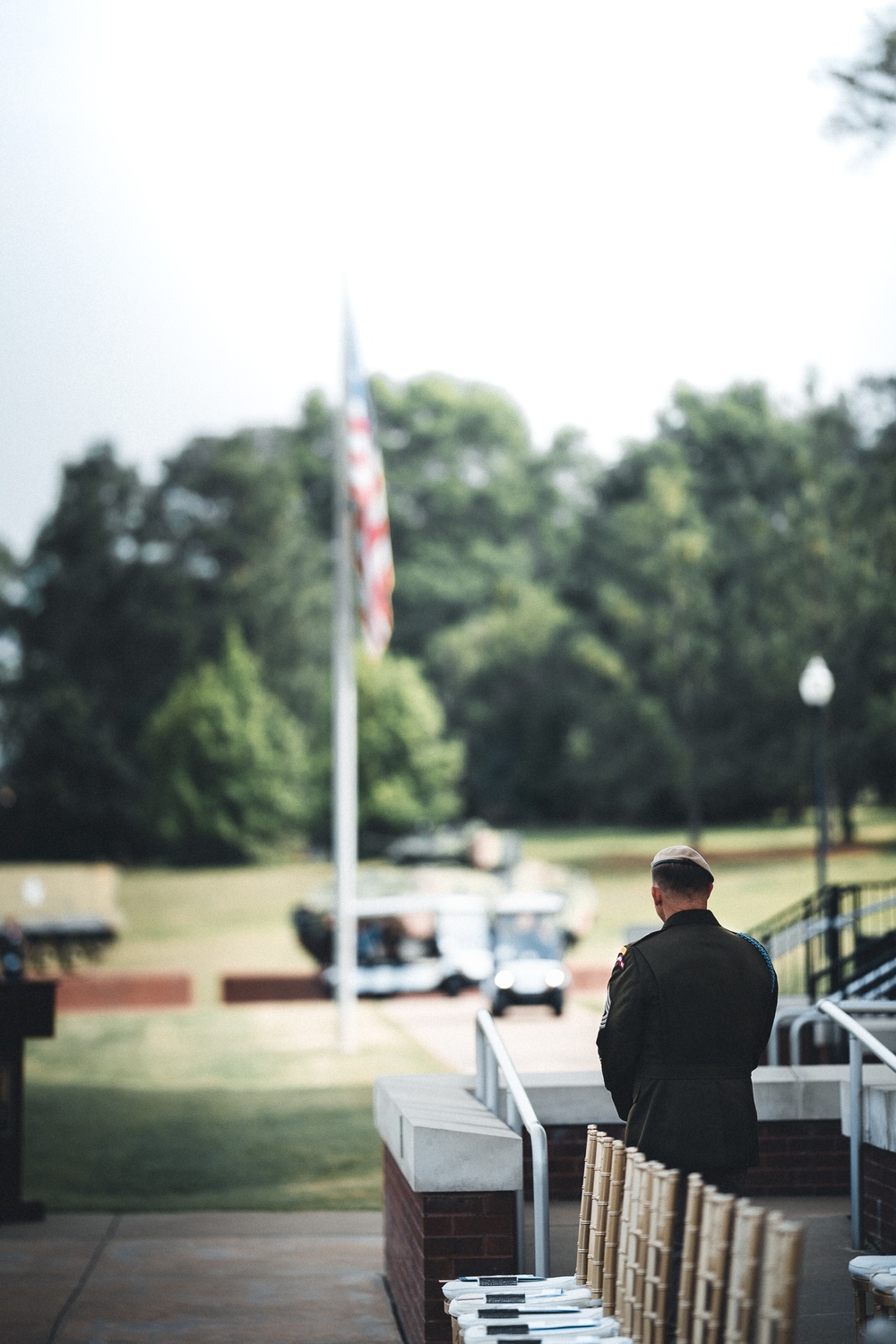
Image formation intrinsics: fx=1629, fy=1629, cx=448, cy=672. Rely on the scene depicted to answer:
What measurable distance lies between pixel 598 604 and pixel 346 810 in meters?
40.4

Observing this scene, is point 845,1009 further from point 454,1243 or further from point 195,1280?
point 195,1280

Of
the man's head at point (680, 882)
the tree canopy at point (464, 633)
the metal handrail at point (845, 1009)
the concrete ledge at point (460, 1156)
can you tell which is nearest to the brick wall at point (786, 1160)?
the metal handrail at point (845, 1009)

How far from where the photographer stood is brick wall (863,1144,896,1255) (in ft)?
21.7

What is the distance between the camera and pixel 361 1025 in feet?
77.0

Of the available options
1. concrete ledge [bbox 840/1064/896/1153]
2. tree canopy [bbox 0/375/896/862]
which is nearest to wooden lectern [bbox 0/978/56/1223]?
concrete ledge [bbox 840/1064/896/1153]

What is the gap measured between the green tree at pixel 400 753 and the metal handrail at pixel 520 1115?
5514cm

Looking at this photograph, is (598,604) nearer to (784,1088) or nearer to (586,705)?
(586,705)

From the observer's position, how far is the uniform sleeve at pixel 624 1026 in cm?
439

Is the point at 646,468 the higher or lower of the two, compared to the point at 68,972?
higher

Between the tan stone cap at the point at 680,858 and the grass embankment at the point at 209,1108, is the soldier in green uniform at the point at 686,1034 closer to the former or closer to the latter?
the tan stone cap at the point at 680,858

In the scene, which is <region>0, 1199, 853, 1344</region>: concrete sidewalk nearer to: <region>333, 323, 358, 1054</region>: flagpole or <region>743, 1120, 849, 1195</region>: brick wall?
<region>743, 1120, 849, 1195</region>: brick wall

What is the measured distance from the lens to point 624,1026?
4.40 meters

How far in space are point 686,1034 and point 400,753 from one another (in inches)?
2309

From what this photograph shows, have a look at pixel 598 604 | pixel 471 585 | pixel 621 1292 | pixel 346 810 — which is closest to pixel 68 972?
pixel 346 810
